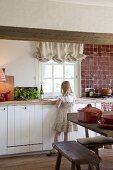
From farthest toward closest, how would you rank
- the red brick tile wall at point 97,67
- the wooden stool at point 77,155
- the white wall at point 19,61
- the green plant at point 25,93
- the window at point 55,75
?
the red brick tile wall at point 97,67
the window at point 55,75
the white wall at point 19,61
the green plant at point 25,93
the wooden stool at point 77,155

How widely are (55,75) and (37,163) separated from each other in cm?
206

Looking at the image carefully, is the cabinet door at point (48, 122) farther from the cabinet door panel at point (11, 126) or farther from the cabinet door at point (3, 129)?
the cabinet door at point (3, 129)

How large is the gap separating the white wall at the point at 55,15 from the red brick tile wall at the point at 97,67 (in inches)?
48.0

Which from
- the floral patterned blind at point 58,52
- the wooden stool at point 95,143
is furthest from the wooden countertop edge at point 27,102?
the wooden stool at point 95,143

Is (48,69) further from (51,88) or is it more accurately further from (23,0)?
(23,0)

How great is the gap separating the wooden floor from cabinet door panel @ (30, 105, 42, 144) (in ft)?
0.95

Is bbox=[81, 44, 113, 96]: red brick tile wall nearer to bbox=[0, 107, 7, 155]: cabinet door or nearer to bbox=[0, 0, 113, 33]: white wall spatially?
bbox=[0, 0, 113, 33]: white wall

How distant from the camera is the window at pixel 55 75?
5934 millimetres

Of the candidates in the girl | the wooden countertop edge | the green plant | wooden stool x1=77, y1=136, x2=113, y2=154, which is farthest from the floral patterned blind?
wooden stool x1=77, y1=136, x2=113, y2=154

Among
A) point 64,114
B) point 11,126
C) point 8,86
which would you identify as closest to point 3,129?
point 11,126

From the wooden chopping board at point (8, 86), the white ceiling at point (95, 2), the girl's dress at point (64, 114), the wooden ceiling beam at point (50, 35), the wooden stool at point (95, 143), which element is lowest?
the wooden stool at point (95, 143)

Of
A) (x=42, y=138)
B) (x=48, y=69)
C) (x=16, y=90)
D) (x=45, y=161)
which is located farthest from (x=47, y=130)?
(x=48, y=69)

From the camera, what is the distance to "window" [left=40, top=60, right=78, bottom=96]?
593 cm

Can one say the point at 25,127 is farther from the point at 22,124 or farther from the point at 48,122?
the point at 48,122
